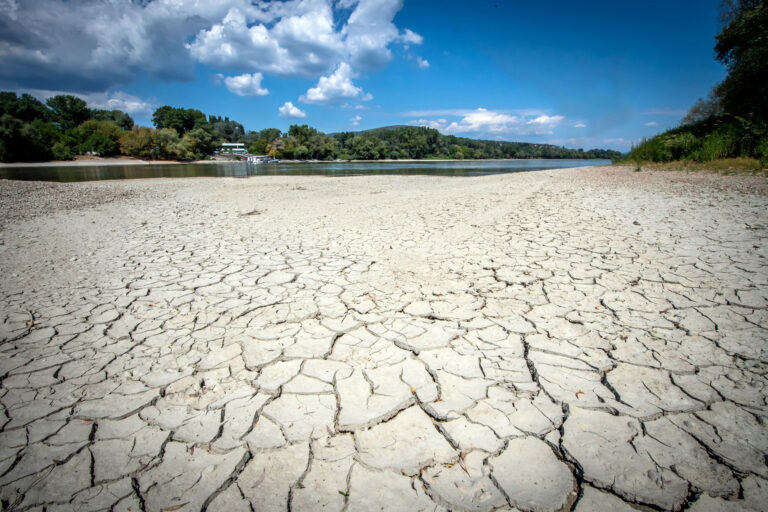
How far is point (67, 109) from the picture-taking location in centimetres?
6981

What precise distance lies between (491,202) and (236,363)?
752 cm

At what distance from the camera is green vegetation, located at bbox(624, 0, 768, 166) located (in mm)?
10500

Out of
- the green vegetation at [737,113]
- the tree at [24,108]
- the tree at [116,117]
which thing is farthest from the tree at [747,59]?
the tree at [116,117]

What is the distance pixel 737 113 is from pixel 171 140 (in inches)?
2544

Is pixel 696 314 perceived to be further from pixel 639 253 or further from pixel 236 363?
pixel 236 363

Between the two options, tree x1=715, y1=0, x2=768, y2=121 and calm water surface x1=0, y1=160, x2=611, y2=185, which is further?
calm water surface x1=0, y1=160, x2=611, y2=185

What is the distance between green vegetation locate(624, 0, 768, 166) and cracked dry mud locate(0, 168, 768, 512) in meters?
9.81

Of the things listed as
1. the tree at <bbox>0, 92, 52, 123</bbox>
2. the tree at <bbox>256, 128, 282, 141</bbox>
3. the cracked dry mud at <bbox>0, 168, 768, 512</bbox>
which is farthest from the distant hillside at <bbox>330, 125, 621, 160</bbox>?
the cracked dry mud at <bbox>0, 168, 768, 512</bbox>

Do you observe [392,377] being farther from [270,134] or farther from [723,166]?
[270,134]

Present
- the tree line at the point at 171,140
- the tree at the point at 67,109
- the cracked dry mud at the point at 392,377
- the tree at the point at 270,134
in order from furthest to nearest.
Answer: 1. the tree at the point at 270,134
2. the tree at the point at 67,109
3. the tree line at the point at 171,140
4. the cracked dry mud at the point at 392,377

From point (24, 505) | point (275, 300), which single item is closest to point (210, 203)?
point (275, 300)

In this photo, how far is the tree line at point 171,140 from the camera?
4222 centimetres

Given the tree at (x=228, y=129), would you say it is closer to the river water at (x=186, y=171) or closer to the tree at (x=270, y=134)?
the tree at (x=270, y=134)

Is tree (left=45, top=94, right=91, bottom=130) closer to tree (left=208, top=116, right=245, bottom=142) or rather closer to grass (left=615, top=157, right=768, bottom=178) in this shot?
tree (left=208, top=116, right=245, bottom=142)
